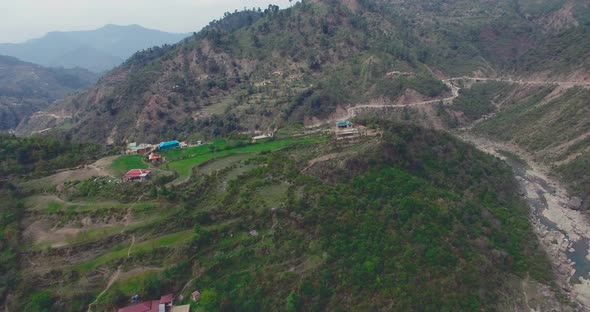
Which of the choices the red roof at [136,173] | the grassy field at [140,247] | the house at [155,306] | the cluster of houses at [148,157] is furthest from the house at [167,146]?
the house at [155,306]

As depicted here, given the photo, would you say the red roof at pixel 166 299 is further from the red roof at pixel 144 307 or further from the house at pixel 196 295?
the house at pixel 196 295

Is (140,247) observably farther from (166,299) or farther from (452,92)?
(452,92)

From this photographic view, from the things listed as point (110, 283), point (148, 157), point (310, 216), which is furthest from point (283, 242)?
point (148, 157)

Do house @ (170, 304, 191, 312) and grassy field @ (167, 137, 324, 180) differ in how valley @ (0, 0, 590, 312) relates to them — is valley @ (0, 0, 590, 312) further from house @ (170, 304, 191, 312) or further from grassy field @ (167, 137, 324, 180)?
house @ (170, 304, 191, 312)

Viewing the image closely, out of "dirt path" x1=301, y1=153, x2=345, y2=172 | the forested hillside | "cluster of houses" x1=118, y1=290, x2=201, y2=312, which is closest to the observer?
"cluster of houses" x1=118, y1=290, x2=201, y2=312

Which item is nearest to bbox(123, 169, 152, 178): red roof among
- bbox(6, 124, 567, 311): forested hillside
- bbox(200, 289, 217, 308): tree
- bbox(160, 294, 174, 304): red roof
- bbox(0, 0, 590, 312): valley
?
bbox(0, 0, 590, 312): valley

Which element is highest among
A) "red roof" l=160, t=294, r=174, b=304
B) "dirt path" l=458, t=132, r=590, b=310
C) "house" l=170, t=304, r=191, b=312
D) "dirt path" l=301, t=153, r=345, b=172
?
"dirt path" l=301, t=153, r=345, b=172
